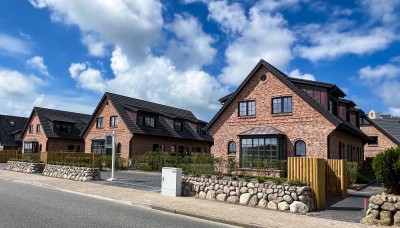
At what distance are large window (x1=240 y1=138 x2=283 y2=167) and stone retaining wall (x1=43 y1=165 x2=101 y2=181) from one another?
10340 millimetres

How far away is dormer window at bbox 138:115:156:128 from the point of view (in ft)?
128

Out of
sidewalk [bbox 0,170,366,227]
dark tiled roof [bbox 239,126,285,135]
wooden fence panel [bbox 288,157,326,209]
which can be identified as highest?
dark tiled roof [bbox 239,126,285,135]

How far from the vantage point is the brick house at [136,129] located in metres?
37.4

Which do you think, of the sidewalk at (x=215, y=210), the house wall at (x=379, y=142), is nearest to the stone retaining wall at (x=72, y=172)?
the sidewalk at (x=215, y=210)

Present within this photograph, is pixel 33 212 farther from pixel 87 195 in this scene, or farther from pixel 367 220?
pixel 367 220

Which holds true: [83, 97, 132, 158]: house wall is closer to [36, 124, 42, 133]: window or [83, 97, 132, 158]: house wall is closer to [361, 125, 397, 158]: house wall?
[36, 124, 42, 133]: window

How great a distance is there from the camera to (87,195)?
15953 millimetres

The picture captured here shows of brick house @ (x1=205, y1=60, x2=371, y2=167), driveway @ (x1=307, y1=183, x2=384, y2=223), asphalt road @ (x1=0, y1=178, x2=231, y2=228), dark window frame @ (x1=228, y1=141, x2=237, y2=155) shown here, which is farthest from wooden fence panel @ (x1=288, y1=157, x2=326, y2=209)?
dark window frame @ (x1=228, y1=141, x2=237, y2=155)

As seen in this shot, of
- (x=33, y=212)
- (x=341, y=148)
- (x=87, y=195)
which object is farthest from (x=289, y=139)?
(x=33, y=212)

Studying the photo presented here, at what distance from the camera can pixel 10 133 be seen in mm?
56594

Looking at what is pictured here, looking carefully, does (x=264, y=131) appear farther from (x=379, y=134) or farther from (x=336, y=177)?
(x=379, y=134)

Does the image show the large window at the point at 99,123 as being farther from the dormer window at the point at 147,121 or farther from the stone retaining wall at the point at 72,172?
the stone retaining wall at the point at 72,172

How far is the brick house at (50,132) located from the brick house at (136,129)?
671 cm

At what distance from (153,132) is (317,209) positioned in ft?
93.1
